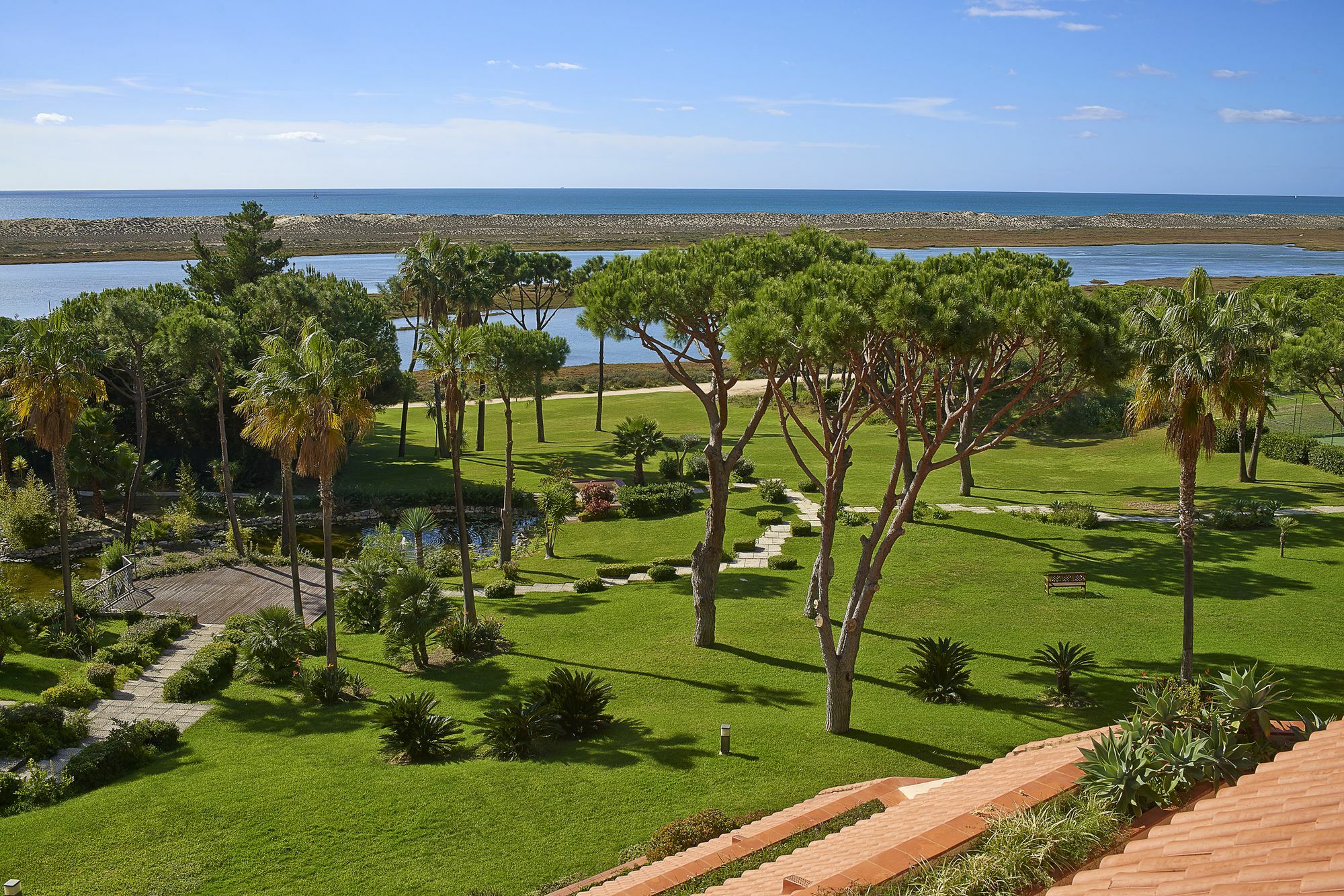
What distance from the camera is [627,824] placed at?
567 inches

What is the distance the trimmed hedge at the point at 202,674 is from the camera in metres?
20.9

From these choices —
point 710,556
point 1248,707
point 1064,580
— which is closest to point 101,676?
point 710,556

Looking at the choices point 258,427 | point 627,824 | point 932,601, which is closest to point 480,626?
point 258,427

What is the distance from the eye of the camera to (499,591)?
28531 millimetres

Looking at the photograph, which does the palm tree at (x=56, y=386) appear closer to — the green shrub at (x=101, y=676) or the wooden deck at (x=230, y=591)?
the wooden deck at (x=230, y=591)

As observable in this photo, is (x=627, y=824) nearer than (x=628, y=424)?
Yes

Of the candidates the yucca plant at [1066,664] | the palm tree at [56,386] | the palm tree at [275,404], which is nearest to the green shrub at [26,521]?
the palm tree at [56,386]

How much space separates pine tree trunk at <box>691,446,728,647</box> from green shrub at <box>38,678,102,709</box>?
1352 centimetres

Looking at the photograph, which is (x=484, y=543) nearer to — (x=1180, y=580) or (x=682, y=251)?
(x=682, y=251)

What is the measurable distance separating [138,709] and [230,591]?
9476 millimetres

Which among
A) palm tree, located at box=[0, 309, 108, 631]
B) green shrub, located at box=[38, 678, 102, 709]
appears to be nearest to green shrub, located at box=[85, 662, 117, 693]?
green shrub, located at box=[38, 678, 102, 709]

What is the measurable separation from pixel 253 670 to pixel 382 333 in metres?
32.4

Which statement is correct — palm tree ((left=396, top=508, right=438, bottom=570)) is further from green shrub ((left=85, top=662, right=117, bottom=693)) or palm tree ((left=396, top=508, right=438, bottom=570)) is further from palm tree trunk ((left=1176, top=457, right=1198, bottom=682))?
palm tree trunk ((left=1176, top=457, right=1198, bottom=682))

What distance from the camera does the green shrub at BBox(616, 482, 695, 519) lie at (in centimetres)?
3778
